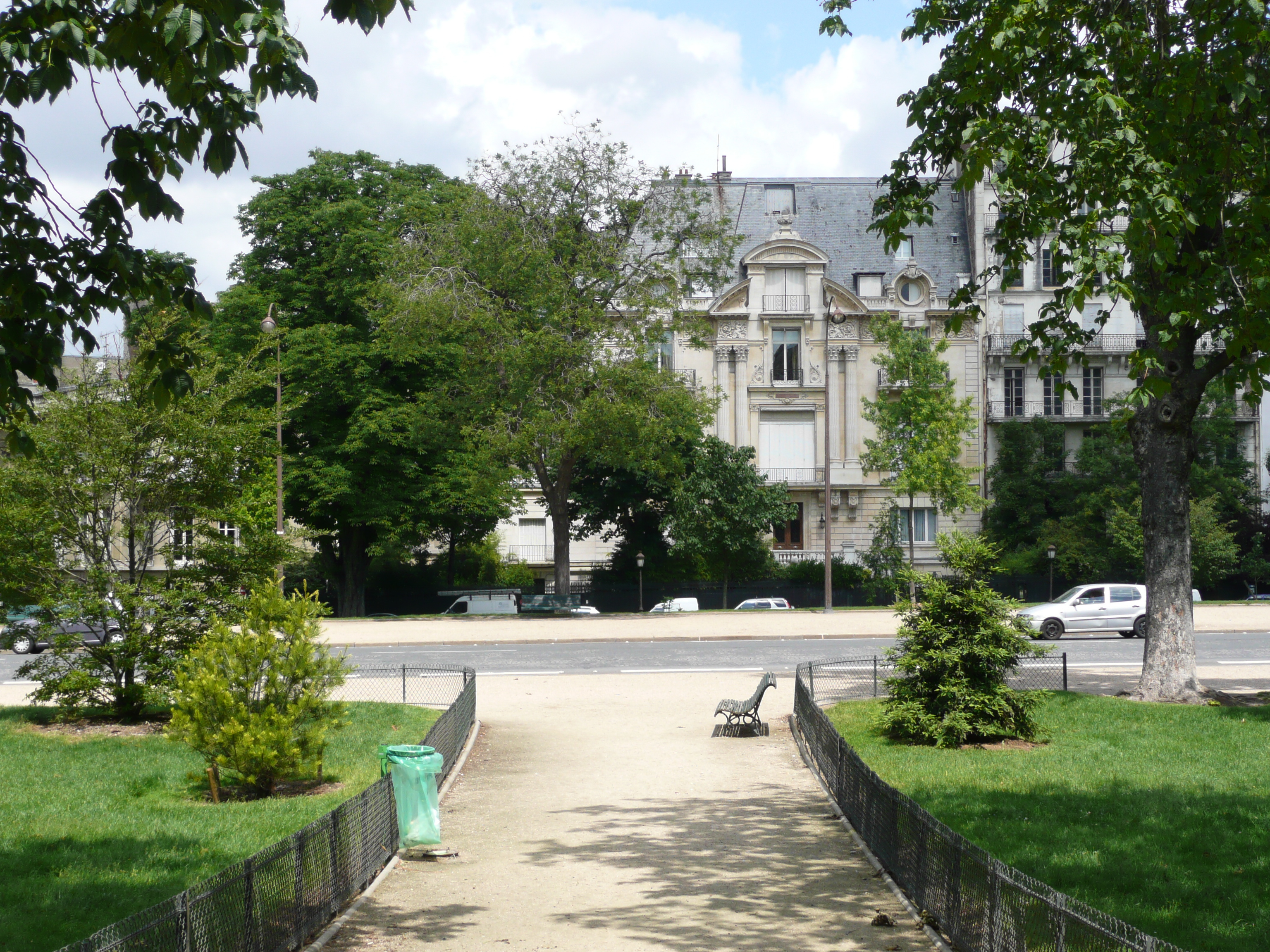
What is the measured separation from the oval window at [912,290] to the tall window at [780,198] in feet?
25.8

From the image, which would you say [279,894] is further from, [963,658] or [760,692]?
[760,692]

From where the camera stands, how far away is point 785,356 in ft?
193

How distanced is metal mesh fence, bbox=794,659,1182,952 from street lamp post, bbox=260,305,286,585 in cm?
1036

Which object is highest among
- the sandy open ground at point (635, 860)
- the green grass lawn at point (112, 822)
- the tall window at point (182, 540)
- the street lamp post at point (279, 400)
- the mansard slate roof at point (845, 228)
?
the mansard slate roof at point (845, 228)

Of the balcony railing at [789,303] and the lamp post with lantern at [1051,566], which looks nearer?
the lamp post with lantern at [1051,566]

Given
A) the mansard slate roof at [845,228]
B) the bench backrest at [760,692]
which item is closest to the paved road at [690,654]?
the bench backrest at [760,692]

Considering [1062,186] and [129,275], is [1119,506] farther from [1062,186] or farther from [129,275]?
[129,275]

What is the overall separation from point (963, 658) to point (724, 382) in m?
44.7

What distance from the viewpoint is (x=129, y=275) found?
769 centimetres

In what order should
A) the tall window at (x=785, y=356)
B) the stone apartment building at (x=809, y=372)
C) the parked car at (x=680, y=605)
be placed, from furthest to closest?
1. the tall window at (x=785, y=356)
2. the stone apartment building at (x=809, y=372)
3. the parked car at (x=680, y=605)

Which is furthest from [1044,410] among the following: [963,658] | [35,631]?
[35,631]

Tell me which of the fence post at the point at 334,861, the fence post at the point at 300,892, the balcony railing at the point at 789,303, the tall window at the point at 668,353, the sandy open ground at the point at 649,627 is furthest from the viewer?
the balcony railing at the point at 789,303

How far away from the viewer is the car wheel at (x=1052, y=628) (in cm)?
3253

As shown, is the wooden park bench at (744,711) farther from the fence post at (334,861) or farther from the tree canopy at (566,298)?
the tree canopy at (566,298)
